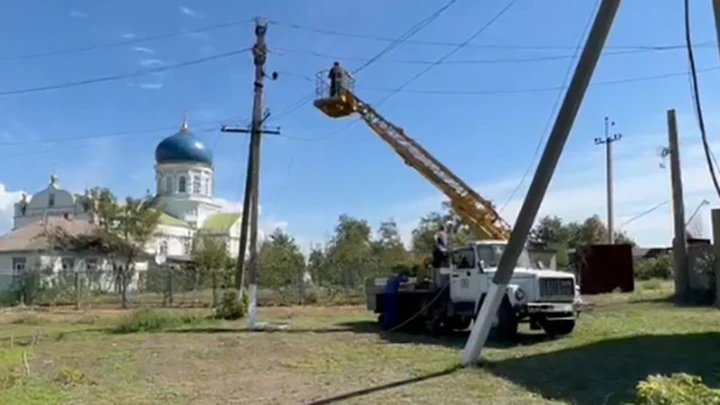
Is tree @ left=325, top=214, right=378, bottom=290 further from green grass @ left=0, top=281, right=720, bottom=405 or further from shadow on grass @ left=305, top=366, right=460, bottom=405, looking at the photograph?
shadow on grass @ left=305, top=366, right=460, bottom=405

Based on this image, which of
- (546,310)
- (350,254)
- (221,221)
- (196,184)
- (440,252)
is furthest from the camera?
(221,221)


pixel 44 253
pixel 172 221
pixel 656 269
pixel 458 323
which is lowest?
pixel 458 323

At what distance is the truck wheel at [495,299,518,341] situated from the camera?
1612 centimetres

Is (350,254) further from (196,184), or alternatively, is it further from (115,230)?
(196,184)

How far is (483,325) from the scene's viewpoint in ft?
38.7

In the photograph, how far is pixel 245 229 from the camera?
24.4 m

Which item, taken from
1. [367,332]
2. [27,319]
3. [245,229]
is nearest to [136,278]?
[27,319]

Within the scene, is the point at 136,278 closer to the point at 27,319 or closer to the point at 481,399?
the point at 27,319

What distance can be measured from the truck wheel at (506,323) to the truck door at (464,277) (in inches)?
39.8

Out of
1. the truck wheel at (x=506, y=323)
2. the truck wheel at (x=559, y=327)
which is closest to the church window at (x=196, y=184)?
the truck wheel at (x=559, y=327)

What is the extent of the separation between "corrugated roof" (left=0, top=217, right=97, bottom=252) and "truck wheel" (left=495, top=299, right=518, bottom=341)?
40074mm

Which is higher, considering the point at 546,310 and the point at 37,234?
the point at 37,234

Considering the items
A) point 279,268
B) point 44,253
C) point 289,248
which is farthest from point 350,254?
point 44,253

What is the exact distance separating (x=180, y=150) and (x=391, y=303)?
51.5m
